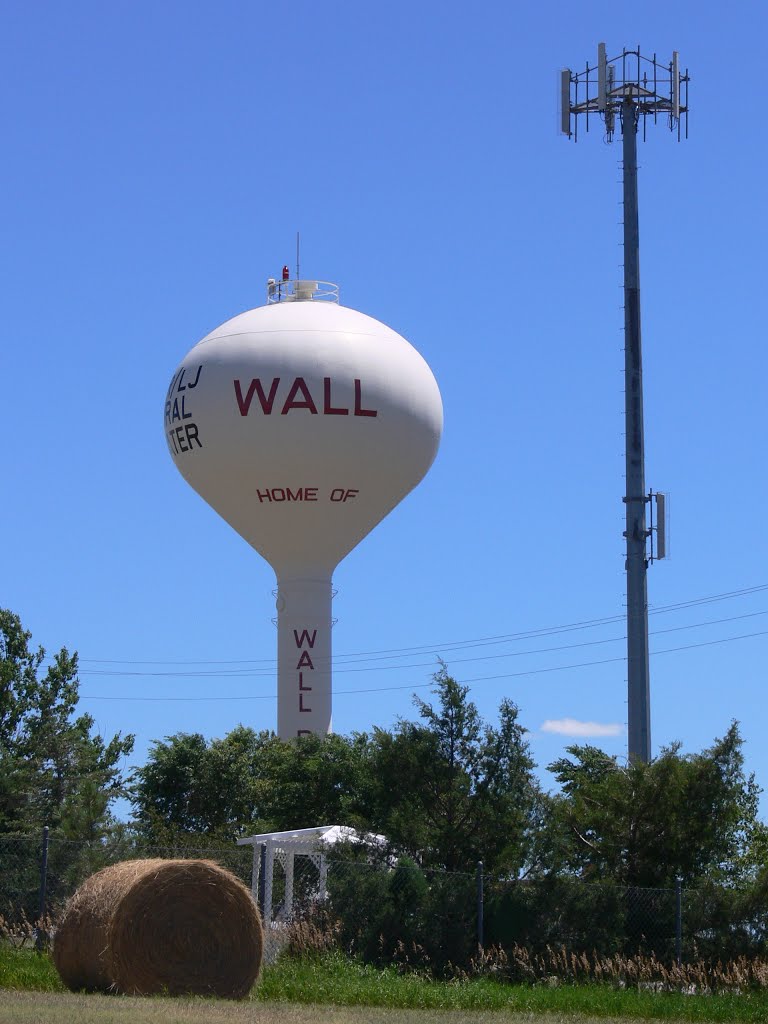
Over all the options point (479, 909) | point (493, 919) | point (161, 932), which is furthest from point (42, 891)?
point (493, 919)

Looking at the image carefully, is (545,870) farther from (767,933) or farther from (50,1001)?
(50,1001)

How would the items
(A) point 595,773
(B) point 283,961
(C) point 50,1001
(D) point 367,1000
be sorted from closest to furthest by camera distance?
(C) point 50,1001, (D) point 367,1000, (B) point 283,961, (A) point 595,773

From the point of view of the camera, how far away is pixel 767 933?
21953 millimetres

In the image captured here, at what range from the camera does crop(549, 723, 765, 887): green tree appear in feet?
77.4

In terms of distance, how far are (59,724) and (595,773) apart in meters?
17.9

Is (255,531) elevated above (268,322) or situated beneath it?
situated beneath

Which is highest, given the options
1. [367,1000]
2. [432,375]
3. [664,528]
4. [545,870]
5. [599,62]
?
[599,62]

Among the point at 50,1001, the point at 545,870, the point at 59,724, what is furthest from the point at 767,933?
the point at 59,724

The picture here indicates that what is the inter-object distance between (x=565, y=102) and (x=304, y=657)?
52.5ft

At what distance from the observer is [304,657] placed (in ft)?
148

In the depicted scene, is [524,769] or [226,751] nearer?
[524,769]

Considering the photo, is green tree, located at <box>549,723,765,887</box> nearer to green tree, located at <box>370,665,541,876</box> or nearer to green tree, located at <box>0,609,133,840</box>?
green tree, located at <box>370,665,541,876</box>

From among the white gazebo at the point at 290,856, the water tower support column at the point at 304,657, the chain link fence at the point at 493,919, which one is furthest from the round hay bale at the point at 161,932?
the water tower support column at the point at 304,657

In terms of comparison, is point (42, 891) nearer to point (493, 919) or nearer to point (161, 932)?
point (161, 932)
